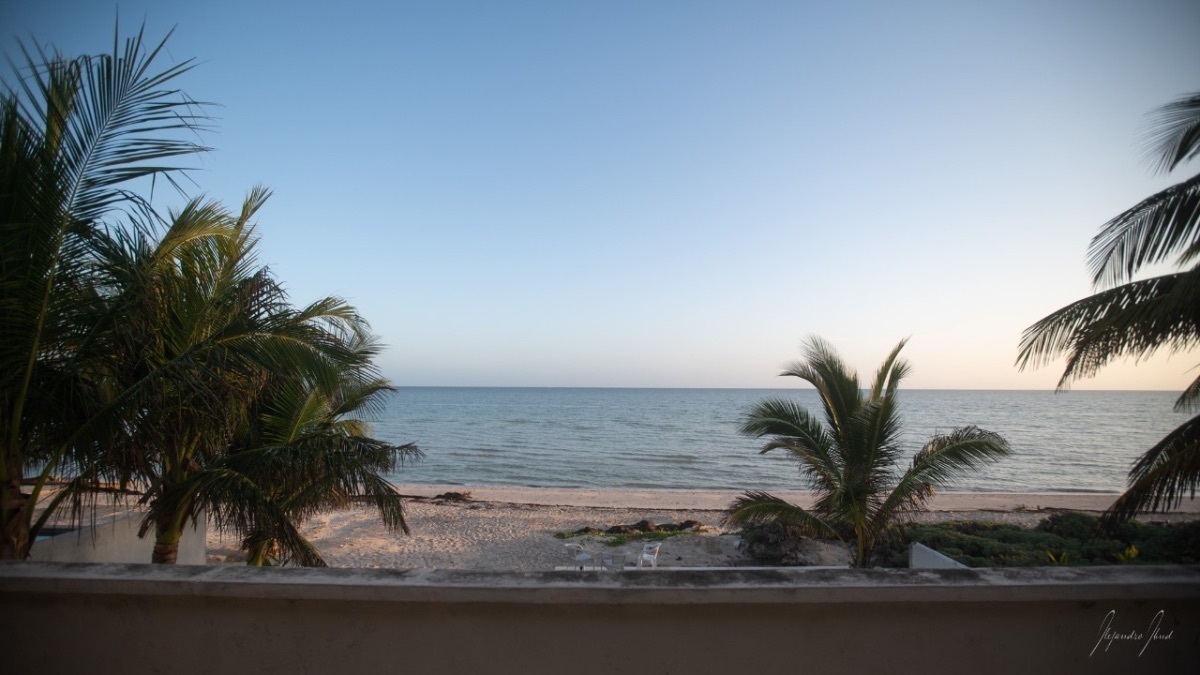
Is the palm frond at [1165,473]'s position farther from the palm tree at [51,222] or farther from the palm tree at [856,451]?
the palm tree at [51,222]

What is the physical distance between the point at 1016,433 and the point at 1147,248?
5613cm

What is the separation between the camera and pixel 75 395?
354 centimetres

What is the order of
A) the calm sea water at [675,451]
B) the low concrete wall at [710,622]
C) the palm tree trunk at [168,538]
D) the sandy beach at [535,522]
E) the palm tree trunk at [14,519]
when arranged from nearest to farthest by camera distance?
the low concrete wall at [710,622]
the palm tree trunk at [14,519]
the palm tree trunk at [168,538]
the sandy beach at [535,522]
the calm sea water at [675,451]

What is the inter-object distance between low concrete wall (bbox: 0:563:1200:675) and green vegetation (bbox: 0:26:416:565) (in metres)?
2.03

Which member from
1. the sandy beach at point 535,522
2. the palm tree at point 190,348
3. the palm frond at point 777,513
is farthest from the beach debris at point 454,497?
the palm tree at point 190,348

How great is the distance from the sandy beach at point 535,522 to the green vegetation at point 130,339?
3.78m

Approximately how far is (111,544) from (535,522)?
1309 cm

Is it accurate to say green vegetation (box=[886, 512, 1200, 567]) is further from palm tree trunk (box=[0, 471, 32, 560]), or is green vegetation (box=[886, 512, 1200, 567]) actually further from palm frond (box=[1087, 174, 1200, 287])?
palm tree trunk (box=[0, 471, 32, 560])

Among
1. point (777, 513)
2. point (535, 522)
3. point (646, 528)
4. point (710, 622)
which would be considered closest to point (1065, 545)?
point (777, 513)

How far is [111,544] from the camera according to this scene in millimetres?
6367

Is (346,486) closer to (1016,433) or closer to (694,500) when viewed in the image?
(694,500)

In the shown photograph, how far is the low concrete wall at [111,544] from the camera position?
545 cm

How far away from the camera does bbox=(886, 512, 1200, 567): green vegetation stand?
27.7ft

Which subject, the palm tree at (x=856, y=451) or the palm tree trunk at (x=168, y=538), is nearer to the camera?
the palm tree trunk at (x=168, y=538)
